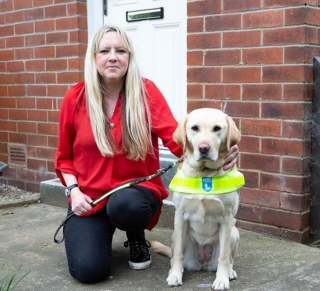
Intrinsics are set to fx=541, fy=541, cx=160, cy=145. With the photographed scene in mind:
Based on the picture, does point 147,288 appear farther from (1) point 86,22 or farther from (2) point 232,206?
(1) point 86,22

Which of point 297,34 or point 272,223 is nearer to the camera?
point 297,34

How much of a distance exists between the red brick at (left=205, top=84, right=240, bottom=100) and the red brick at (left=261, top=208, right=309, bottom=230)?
36.8 inches

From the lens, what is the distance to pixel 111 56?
3.40 meters

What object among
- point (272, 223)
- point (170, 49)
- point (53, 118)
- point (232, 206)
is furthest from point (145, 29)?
point (232, 206)

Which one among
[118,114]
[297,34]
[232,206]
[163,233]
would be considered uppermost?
[297,34]

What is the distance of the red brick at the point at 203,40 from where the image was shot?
437 cm

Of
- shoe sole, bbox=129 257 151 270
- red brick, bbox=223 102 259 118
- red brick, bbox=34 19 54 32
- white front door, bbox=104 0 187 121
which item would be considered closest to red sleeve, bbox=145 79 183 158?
shoe sole, bbox=129 257 151 270

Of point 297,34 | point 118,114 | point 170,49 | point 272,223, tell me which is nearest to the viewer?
point 118,114

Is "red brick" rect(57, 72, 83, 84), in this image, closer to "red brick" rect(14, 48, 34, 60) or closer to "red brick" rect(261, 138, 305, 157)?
"red brick" rect(14, 48, 34, 60)

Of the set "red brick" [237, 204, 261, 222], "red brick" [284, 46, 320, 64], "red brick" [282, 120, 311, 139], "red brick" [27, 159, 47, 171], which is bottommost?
"red brick" [237, 204, 261, 222]

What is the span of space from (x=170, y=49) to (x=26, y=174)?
7.40 feet

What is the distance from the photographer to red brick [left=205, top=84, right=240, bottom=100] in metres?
4.30

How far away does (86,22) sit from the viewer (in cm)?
546

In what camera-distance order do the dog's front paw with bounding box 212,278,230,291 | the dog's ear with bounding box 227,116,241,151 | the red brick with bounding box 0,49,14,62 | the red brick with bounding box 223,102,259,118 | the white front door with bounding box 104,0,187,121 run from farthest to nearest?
the red brick with bounding box 0,49,14,62
the white front door with bounding box 104,0,187,121
the red brick with bounding box 223,102,259,118
the dog's front paw with bounding box 212,278,230,291
the dog's ear with bounding box 227,116,241,151
